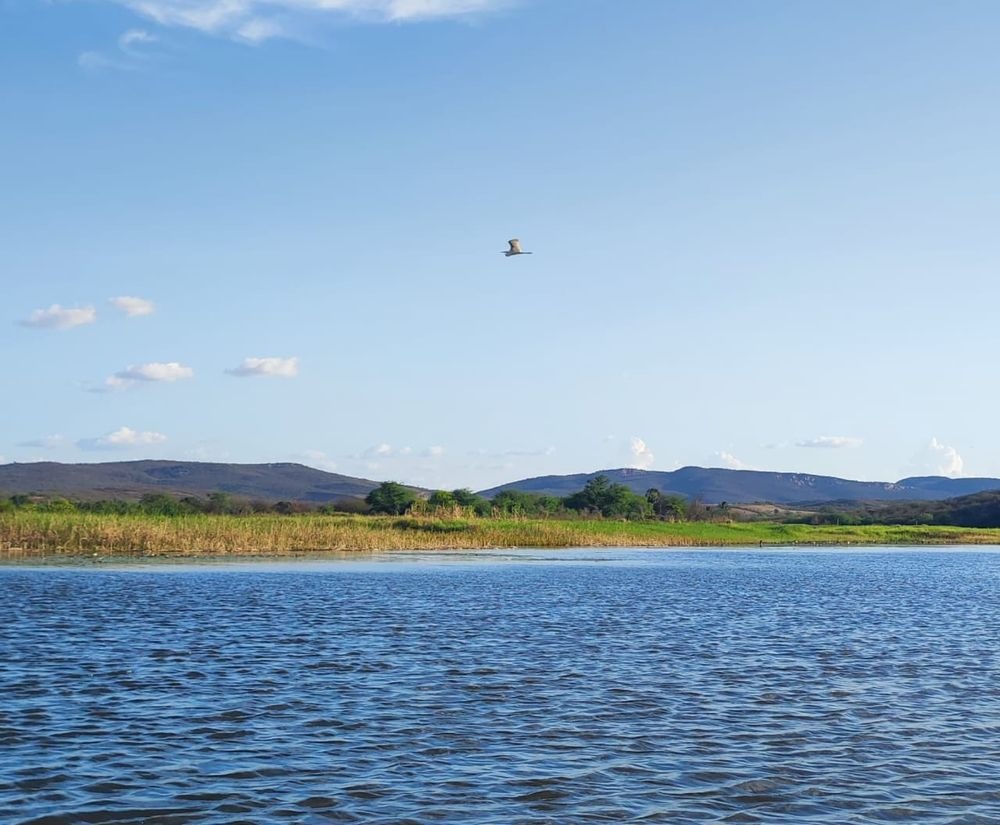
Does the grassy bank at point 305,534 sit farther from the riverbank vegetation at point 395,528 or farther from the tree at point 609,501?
the tree at point 609,501

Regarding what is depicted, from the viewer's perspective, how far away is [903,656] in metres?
27.8

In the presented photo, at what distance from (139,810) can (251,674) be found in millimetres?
10000

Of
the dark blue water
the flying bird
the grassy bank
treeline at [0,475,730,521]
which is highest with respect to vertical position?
the flying bird

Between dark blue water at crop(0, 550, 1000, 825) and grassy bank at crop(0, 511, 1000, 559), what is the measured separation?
2349cm

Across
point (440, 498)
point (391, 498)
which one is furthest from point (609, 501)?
point (391, 498)

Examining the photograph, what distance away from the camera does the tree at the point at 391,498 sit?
11938 centimetres

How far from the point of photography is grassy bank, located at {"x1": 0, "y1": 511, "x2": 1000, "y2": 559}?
63.3 m

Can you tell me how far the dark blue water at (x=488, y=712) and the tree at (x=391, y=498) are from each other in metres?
78.2

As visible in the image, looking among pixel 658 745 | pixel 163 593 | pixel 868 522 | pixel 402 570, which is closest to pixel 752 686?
pixel 658 745

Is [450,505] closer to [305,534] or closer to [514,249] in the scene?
[305,534]

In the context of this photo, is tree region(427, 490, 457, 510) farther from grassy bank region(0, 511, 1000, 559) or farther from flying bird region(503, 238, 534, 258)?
flying bird region(503, 238, 534, 258)

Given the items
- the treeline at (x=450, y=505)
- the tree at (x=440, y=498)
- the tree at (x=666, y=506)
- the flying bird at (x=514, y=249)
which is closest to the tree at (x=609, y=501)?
the treeline at (x=450, y=505)

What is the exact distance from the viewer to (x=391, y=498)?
Result: 122812 mm

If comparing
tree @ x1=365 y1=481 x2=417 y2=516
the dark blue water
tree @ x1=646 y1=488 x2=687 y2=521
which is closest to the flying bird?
the dark blue water
